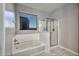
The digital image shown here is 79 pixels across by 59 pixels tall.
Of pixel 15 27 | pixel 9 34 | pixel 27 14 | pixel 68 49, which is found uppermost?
pixel 27 14

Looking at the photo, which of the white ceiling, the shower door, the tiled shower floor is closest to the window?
the white ceiling

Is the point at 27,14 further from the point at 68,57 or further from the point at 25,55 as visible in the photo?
the point at 68,57

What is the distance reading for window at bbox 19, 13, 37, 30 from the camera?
1393 millimetres

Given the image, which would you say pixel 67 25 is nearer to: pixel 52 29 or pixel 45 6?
pixel 52 29

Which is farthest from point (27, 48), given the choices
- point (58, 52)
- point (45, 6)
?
point (45, 6)

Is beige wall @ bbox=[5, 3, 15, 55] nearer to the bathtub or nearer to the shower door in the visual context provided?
the bathtub

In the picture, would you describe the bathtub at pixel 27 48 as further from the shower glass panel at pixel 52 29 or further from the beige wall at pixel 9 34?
the shower glass panel at pixel 52 29

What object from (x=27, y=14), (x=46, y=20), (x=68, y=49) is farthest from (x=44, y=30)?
(x=68, y=49)

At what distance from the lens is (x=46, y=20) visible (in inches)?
57.6

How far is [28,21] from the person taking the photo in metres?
1.43

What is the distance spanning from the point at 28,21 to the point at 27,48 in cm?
47

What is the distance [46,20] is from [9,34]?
0.69m

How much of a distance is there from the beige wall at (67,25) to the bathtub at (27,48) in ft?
1.33

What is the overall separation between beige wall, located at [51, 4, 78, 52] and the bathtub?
0.40 meters
